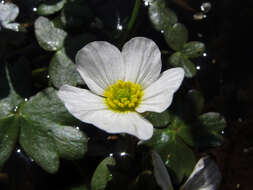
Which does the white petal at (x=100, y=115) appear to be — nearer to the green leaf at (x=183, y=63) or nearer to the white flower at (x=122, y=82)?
the white flower at (x=122, y=82)

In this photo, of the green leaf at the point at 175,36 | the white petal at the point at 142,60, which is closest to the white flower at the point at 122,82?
the white petal at the point at 142,60

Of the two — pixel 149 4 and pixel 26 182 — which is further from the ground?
pixel 149 4

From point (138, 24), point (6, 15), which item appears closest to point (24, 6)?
point (6, 15)

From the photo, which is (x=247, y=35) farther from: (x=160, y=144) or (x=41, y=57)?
(x=41, y=57)

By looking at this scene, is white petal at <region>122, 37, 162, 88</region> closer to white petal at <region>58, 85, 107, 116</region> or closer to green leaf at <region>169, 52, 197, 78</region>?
white petal at <region>58, 85, 107, 116</region>

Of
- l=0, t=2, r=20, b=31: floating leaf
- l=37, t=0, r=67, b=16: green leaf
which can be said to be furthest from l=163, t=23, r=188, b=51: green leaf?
l=0, t=2, r=20, b=31: floating leaf


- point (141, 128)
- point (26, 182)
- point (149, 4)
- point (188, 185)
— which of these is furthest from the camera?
point (149, 4)

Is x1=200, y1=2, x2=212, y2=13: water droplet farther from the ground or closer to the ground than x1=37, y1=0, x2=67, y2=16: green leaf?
closer to the ground
